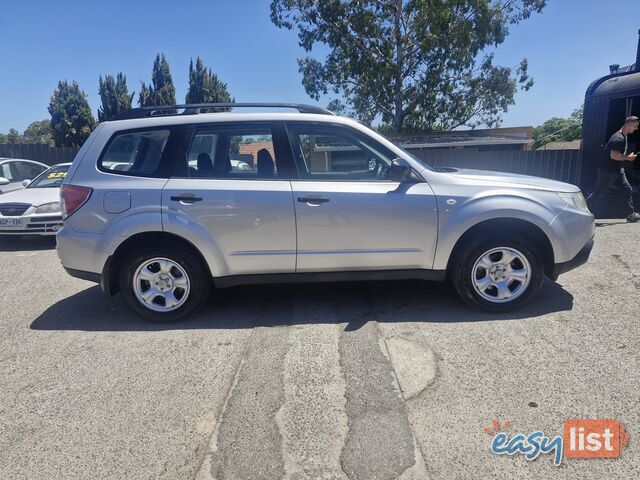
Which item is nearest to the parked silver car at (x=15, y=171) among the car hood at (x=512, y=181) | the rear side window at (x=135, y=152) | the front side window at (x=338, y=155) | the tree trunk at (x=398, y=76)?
the rear side window at (x=135, y=152)

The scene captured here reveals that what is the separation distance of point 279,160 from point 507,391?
2.57 metres

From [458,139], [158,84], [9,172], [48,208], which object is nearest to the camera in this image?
[48,208]

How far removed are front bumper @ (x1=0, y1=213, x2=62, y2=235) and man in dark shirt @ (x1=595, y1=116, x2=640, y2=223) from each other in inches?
374

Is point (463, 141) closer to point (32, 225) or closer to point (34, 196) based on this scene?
point (34, 196)

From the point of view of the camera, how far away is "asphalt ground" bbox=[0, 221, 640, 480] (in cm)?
235

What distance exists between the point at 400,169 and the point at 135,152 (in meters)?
2.40

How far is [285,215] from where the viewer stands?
394cm

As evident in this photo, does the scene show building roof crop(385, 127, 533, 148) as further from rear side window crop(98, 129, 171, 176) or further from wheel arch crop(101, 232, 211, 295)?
wheel arch crop(101, 232, 211, 295)

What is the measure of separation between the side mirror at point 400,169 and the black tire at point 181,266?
6.16 feet

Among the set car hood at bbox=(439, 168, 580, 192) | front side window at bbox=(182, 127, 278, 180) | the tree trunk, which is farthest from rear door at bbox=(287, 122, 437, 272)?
the tree trunk

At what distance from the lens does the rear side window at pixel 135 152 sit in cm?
408

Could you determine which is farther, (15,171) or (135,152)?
(15,171)

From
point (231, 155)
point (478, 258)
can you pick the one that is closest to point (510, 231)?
→ point (478, 258)

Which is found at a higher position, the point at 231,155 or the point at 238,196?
the point at 231,155
